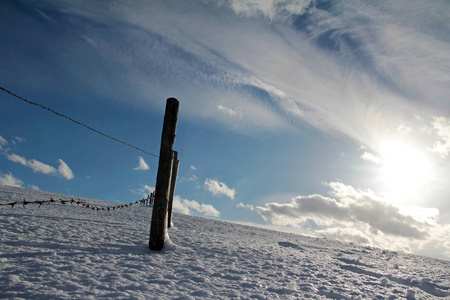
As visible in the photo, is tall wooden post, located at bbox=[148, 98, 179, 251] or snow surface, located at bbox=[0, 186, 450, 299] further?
tall wooden post, located at bbox=[148, 98, 179, 251]

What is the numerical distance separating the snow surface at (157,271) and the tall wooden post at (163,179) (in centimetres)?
37

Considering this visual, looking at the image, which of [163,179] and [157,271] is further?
[163,179]

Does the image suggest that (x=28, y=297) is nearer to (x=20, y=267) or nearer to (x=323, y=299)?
(x=20, y=267)

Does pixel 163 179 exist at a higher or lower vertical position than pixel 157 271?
higher

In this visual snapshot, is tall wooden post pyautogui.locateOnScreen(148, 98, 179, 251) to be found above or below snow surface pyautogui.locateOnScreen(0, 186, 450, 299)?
above

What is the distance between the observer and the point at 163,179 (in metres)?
6.20

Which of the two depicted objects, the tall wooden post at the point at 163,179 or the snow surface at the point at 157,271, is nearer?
the snow surface at the point at 157,271

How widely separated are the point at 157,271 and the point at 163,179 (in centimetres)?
214

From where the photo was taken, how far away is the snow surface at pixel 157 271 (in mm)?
3729

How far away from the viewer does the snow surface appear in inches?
147

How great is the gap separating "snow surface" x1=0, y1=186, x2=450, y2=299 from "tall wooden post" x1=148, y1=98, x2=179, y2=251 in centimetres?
37

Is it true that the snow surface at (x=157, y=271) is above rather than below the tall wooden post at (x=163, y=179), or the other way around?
below

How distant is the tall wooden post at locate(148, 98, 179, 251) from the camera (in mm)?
6027

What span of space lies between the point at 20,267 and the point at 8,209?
5.73 meters
